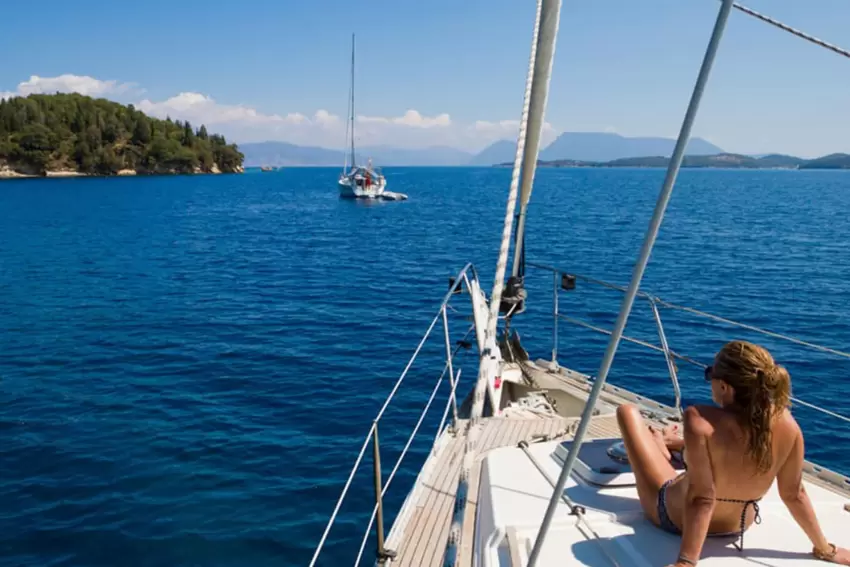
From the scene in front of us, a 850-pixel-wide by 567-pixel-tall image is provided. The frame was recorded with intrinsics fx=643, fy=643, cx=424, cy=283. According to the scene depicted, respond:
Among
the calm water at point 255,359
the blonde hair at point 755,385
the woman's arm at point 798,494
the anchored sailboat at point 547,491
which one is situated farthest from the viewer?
the calm water at point 255,359

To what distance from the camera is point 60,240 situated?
40.2 m

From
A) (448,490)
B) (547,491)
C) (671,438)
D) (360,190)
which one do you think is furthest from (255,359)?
(360,190)

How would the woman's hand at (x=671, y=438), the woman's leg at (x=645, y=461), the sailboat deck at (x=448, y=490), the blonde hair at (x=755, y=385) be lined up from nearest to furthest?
the blonde hair at (x=755, y=385) < the woman's leg at (x=645, y=461) < the woman's hand at (x=671, y=438) < the sailboat deck at (x=448, y=490)

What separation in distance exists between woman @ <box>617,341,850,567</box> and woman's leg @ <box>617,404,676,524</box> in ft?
0.52

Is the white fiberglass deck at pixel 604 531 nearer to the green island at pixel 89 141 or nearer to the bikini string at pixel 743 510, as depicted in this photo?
the bikini string at pixel 743 510

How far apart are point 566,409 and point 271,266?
2527 centimetres

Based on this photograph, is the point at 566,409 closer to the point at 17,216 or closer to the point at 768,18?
the point at 768,18

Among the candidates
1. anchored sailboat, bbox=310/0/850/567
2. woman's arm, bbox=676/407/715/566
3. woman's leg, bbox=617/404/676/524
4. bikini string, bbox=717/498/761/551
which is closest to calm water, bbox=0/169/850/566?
anchored sailboat, bbox=310/0/850/567

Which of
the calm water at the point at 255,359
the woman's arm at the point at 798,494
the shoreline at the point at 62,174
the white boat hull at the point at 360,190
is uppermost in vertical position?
the woman's arm at the point at 798,494

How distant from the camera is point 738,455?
3.05 meters

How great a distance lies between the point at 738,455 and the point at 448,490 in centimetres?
349

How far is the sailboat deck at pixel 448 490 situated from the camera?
16.7 ft

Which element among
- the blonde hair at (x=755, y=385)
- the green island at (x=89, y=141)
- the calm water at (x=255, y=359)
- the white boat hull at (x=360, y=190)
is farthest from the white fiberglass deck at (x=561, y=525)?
the green island at (x=89, y=141)

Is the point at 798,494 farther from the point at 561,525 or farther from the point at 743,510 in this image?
the point at 561,525
